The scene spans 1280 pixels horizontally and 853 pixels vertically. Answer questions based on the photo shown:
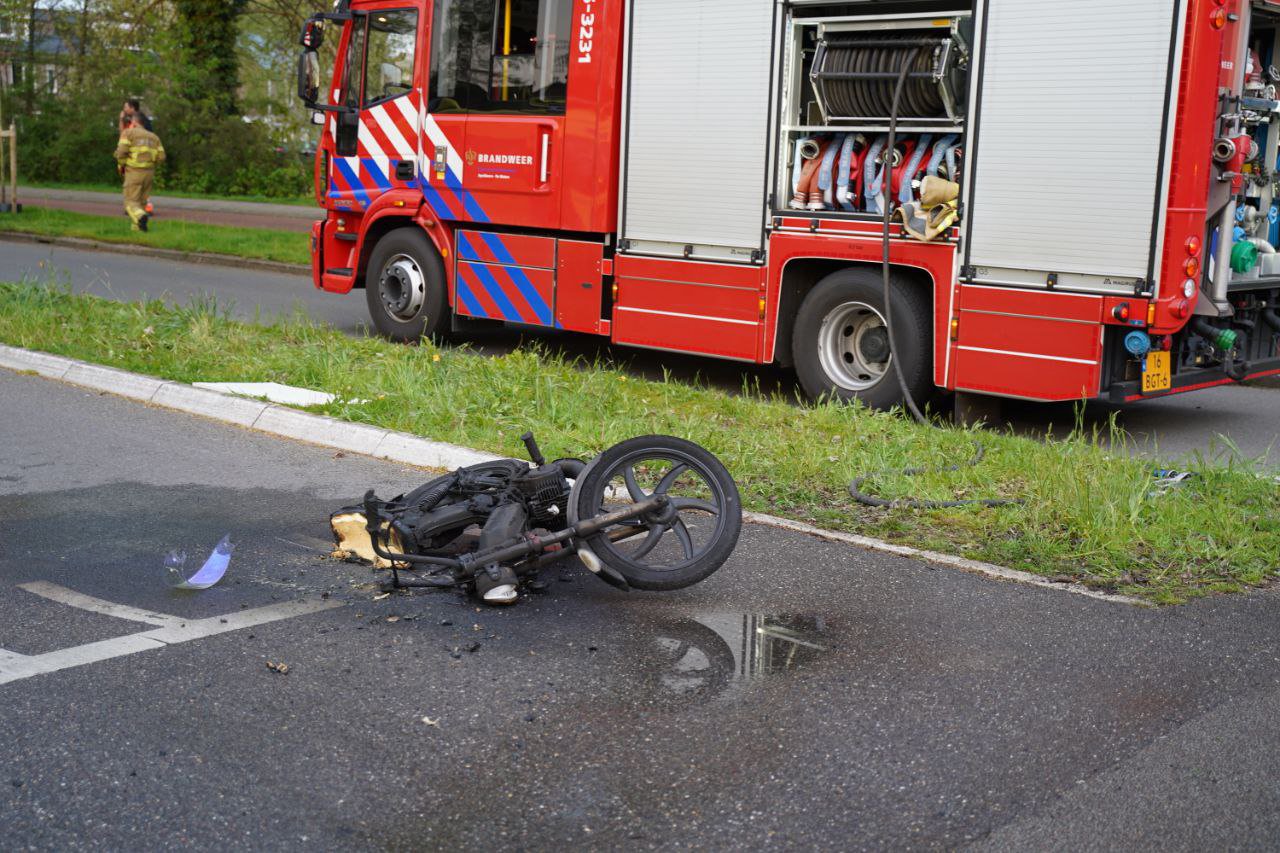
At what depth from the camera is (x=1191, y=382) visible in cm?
877

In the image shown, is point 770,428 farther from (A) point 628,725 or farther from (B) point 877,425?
(A) point 628,725

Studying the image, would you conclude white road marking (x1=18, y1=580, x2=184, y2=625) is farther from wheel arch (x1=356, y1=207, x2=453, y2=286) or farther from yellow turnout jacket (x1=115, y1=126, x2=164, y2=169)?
yellow turnout jacket (x1=115, y1=126, x2=164, y2=169)

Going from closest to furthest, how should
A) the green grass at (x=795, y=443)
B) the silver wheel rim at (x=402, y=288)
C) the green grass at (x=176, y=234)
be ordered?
the green grass at (x=795, y=443) < the silver wheel rim at (x=402, y=288) < the green grass at (x=176, y=234)

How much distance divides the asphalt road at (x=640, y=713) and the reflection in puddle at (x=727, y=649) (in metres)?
0.01

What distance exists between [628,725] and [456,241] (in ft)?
27.0

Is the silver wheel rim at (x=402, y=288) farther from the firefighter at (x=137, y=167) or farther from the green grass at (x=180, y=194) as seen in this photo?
the green grass at (x=180, y=194)

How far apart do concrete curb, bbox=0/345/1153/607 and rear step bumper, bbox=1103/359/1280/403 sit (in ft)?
10.2

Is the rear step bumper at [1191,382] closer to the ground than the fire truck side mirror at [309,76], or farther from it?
closer to the ground

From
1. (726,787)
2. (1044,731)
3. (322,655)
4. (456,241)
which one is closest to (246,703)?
(322,655)

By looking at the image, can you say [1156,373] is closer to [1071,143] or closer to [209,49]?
[1071,143]

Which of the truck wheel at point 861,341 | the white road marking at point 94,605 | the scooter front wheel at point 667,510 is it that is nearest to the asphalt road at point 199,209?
the truck wheel at point 861,341

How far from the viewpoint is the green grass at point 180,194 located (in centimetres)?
3103

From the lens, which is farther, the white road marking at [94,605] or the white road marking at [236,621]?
the white road marking at [94,605]

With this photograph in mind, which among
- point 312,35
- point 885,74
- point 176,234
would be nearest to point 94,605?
point 885,74
